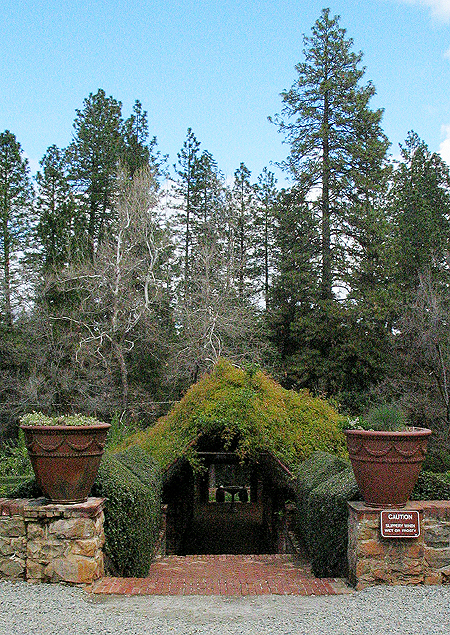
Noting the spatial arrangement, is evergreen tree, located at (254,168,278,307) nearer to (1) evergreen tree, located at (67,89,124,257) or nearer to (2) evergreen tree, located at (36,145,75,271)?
(1) evergreen tree, located at (67,89,124,257)

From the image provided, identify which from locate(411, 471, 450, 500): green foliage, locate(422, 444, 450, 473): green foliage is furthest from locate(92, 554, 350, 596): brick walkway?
locate(422, 444, 450, 473): green foliage

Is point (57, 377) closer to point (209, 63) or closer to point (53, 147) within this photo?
point (53, 147)

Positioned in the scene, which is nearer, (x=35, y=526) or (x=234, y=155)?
(x=35, y=526)

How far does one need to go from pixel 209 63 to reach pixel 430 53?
3.63 m

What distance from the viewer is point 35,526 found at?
14.6 feet

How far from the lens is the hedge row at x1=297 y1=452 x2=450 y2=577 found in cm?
486

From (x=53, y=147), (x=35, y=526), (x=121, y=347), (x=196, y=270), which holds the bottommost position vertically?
(x=35, y=526)

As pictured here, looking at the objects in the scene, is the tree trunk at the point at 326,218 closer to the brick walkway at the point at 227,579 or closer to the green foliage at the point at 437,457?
the green foliage at the point at 437,457

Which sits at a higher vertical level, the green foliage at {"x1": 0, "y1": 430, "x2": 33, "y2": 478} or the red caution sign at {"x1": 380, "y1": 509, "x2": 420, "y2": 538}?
the red caution sign at {"x1": 380, "y1": 509, "x2": 420, "y2": 538}

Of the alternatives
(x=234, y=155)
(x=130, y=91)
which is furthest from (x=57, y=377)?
(x=130, y=91)

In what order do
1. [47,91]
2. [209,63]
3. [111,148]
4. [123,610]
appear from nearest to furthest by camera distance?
[123,610] < [209,63] < [47,91] < [111,148]

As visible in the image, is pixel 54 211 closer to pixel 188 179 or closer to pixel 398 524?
pixel 188 179

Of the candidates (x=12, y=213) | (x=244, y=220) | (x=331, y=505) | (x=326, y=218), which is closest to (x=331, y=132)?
(x=326, y=218)

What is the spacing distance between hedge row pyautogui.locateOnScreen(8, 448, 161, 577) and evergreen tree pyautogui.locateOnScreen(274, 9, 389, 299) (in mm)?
16617
